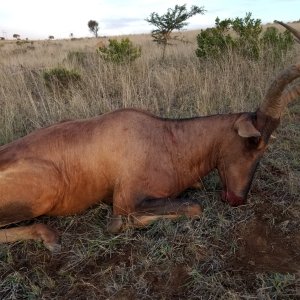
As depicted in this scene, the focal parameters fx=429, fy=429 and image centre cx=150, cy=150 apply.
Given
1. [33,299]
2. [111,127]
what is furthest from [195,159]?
[33,299]

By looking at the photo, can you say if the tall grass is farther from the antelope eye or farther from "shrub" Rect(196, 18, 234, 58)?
the antelope eye

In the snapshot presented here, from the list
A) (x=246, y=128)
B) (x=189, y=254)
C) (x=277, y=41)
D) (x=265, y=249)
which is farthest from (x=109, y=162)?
(x=277, y=41)

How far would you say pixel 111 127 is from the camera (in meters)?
4.23

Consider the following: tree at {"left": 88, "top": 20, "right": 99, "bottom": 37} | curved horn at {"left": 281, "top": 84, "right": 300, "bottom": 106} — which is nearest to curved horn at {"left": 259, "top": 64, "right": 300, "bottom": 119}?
curved horn at {"left": 281, "top": 84, "right": 300, "bottom": 106}

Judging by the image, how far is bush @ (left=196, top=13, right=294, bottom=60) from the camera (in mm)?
9827

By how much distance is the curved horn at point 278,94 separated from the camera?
3928 millimetres

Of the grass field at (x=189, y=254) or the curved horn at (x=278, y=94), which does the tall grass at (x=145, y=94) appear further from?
the curved horn at (x=278, y=94)

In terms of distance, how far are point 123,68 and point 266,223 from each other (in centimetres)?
669

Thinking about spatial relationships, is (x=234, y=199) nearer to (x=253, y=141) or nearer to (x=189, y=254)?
(x=253, y=141)

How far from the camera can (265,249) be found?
3.52 m

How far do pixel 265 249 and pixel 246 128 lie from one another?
113cm

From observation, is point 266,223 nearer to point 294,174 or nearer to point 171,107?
point 294,174

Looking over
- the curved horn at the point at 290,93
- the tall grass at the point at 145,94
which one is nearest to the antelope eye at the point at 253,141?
the curved horn at the point at 290,93

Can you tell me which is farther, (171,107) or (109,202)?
(171,107)
